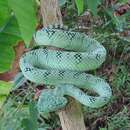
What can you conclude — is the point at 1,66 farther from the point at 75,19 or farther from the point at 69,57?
the point at 75,19

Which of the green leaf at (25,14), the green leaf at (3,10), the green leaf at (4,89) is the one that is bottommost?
the green leaf at (4,89)

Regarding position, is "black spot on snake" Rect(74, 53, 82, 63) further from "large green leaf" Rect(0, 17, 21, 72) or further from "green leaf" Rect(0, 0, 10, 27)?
"green leaf" Rect(0, 0, 10, 27)

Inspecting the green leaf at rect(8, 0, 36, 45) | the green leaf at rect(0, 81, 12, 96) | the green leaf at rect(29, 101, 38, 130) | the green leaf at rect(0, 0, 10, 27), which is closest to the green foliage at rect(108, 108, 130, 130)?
the green leaf at rect(0, 81, 12, 96)

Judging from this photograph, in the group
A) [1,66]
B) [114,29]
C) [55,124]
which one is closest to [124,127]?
[55,124]

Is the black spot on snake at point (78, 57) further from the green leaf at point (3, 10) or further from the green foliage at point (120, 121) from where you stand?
the green foliage at point (120, 121)

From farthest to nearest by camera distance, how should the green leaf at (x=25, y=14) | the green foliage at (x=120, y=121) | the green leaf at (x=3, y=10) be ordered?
the green foliage at (x=120, y=121), the green leaf at (x=3, y=10), the green leaf at (x=25, y=14)

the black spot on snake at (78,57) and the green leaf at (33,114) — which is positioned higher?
the black spot on snake at (78,57)

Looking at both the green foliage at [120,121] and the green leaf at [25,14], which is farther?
the green foliage at [120,121]

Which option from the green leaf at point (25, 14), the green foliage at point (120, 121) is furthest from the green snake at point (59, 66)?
the green foliage at point (120, 121)
